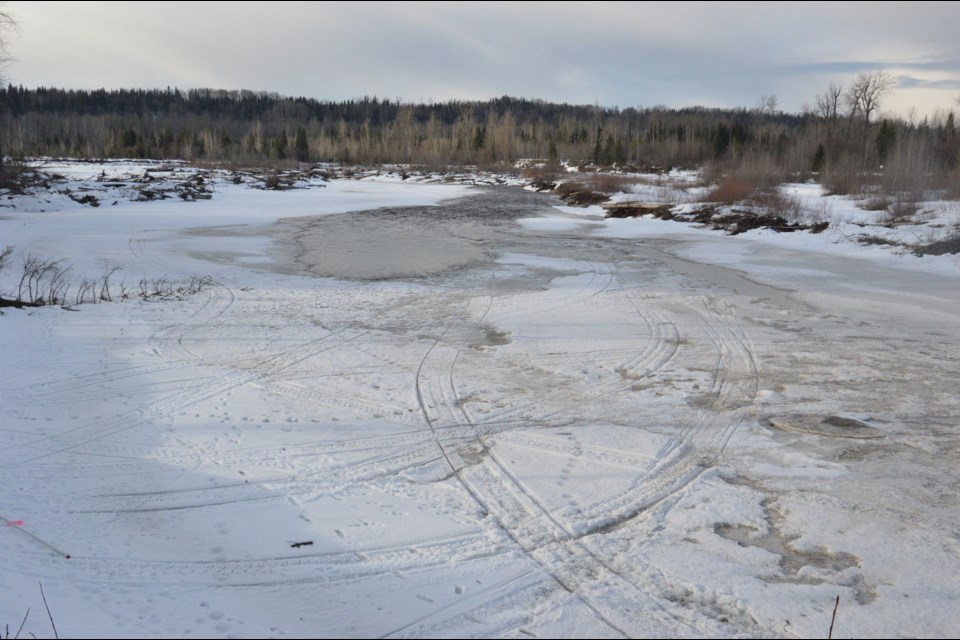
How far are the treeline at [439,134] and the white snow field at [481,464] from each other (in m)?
23.2

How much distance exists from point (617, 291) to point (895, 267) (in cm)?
744

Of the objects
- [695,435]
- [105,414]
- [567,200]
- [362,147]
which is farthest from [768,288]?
[362,147]

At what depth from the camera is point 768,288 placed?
13078 mm

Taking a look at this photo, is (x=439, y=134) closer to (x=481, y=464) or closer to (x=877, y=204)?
(x=877, y=204)

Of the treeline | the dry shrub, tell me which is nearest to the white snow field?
the dry shrub

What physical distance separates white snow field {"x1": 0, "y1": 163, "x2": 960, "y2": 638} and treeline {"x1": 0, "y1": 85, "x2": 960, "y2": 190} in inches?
914

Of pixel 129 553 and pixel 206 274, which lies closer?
pixel 129 553

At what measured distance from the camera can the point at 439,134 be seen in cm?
12200

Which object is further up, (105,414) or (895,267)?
(895,267)

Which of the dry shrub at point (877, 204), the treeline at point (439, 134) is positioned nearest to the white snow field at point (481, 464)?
the dry shrub at point (877, 204)

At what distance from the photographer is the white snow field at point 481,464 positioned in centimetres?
371

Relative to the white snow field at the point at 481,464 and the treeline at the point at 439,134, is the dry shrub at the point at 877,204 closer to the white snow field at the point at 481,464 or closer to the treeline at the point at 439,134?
the treeline at the point at 439,134

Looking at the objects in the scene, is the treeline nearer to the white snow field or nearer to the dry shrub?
the dry shrub

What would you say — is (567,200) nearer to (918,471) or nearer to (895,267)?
(895,267)
